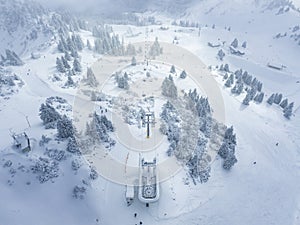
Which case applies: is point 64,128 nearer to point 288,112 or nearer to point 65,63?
point 65,63

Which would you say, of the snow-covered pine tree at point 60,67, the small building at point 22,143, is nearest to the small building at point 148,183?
the small building at point 22,143

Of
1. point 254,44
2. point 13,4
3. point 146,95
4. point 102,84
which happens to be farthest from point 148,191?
point 13,4

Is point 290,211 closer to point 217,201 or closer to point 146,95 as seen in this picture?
point 217,201

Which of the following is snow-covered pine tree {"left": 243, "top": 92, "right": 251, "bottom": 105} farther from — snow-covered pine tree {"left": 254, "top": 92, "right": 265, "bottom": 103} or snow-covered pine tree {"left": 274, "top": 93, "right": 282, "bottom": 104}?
snow-covered pine tree {"left": 274, "top": 93, "right": 282, "bottom": 104}

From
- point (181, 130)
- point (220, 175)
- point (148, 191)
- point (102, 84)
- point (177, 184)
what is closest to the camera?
point (148, 191)

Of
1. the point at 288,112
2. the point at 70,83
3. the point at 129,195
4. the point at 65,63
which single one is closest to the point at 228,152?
the point at 129,195

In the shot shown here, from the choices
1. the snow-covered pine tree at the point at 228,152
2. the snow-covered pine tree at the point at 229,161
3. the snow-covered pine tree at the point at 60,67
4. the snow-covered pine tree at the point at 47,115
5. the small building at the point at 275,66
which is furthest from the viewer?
the small building at the point at 275,66

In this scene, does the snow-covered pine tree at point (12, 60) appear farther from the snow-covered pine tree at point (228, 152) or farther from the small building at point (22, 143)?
the snow-covered pine tree at point (228, 152)

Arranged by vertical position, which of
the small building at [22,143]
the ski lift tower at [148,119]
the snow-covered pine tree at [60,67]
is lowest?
the ski lift tower at [148,119]
